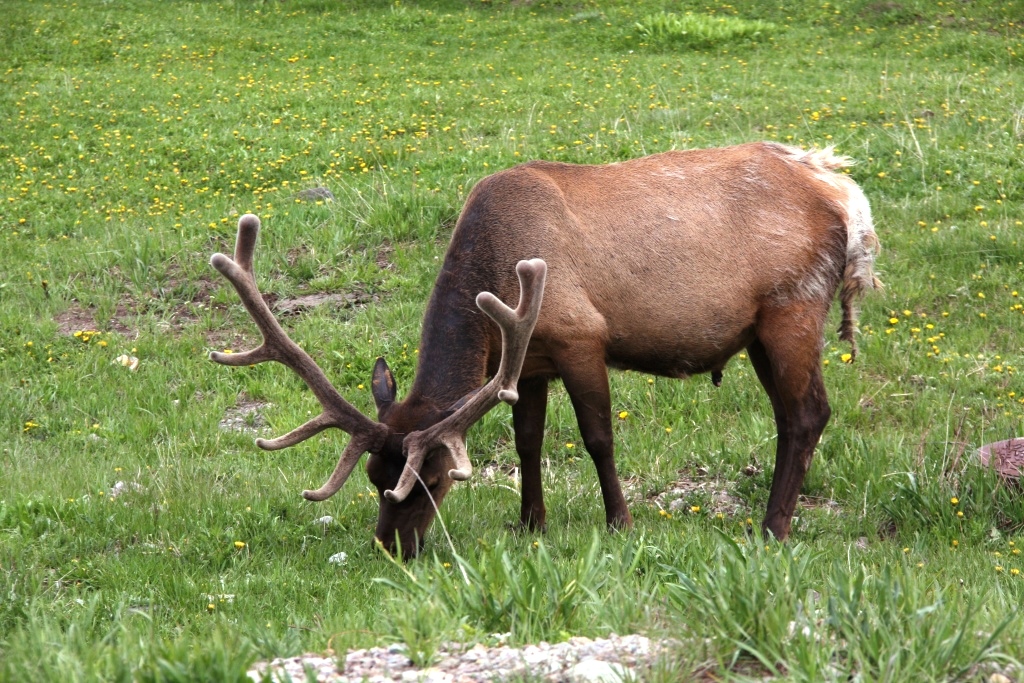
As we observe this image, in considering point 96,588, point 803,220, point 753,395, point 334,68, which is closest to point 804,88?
point 334,68

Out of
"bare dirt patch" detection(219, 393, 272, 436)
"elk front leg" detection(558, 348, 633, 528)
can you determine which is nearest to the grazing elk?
"elk front leg" detection(558, 348, 633, 528)

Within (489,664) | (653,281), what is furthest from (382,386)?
(489,664)

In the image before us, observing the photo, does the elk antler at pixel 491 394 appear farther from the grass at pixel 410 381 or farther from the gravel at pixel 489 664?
the gravel at pixel 489 664

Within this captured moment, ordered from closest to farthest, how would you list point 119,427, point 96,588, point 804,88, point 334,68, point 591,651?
point 591,651
point 96,588
point 119,427
point 804,88
point 334,68

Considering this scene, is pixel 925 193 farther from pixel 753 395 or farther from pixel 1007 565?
pixel 1007 565

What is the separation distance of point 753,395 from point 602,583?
164 inches

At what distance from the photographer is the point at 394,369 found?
8406mm

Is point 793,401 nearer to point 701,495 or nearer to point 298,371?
point 701,495

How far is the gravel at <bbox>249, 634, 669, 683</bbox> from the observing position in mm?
3223

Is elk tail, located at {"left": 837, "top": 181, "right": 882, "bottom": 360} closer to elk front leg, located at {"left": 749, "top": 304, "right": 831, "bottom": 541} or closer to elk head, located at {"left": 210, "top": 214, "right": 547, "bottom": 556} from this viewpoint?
elk front leg, located at {"left": 749, "top": 304, "right": 831, "bottom": 541}

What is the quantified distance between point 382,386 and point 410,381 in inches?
102

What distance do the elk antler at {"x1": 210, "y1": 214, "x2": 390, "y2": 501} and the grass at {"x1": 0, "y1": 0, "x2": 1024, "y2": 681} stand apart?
0.52 m

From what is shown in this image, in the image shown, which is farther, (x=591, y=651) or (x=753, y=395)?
(x=753, y=395)

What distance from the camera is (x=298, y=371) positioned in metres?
5.50
